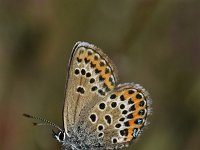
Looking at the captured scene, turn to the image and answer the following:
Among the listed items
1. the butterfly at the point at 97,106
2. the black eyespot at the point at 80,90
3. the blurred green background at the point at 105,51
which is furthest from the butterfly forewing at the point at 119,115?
the blurred green background at the point at 105,51

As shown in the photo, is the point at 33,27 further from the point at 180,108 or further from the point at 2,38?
the point at 180,108

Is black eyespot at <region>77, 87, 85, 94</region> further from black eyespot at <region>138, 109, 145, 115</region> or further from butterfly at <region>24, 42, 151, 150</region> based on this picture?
black eyespot at <region>138, 109, 145, 115</region>

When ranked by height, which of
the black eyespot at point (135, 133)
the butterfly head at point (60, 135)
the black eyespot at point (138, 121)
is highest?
the black eyespot at point (138, 121)

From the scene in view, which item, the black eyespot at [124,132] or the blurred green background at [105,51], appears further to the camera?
the blurred green background at [105,51]

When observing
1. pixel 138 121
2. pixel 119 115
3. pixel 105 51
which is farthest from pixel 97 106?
pixel 105 51

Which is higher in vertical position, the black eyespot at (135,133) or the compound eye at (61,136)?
the black eyespot at (135,133)

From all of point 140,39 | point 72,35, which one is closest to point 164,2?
point 140,39

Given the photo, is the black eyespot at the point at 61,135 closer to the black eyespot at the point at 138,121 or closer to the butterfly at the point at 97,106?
the butterfly at the point at 97,106

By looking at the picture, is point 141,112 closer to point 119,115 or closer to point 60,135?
point 119,115
